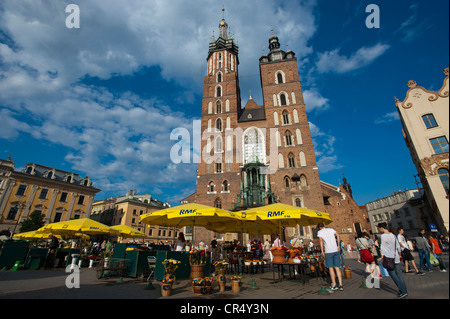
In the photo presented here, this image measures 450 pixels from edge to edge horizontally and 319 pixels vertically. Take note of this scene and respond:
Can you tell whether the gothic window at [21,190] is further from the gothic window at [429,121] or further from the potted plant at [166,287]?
the gothic window at [429,121]

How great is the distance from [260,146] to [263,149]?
0.74 m

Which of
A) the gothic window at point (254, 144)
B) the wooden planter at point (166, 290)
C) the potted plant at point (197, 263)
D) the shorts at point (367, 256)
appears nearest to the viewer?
the wooden planter at point (166, 290)

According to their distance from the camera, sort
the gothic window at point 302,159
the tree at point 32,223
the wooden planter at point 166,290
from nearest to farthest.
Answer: the wooden planter at point 166,290 → the gothic window at point 302,159 → the tree at point 32,223

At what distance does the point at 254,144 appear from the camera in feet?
103

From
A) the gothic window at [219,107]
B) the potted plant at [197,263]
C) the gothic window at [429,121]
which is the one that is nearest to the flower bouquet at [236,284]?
the potted plant at [197,263]

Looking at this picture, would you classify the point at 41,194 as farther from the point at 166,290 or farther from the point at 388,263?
the point at 388,263

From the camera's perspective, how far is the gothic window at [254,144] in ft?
99.5

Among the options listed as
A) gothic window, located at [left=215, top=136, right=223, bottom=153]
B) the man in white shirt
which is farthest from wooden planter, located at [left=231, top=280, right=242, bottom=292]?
gothic window, located at [left=215, top=136, right=223, bottom=153]

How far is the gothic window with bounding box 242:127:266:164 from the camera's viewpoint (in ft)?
99.5

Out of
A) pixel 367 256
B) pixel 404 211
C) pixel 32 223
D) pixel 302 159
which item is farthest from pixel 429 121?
pixel 404 211

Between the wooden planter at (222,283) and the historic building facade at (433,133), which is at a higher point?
the historic building facade at (433,133)

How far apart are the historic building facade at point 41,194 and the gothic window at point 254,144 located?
31439mm

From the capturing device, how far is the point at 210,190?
95.4ft

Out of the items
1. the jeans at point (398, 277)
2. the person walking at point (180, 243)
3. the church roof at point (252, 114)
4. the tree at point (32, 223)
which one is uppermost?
the church roof at point (252, 114)
